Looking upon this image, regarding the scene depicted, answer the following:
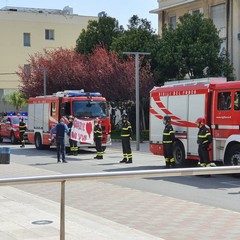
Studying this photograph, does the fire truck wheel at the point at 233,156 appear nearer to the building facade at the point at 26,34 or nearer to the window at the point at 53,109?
the window at the point at 53,109

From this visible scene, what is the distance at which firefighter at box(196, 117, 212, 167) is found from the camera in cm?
1575

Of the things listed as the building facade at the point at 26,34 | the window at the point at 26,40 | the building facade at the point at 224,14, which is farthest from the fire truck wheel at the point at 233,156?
the window at the point at 26,40

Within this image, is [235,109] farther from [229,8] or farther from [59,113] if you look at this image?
[229,8]

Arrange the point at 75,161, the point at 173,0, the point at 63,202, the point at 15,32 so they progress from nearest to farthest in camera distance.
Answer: the point at 63,202
the point at 75,161
the point at 173,0
the point at 15,32

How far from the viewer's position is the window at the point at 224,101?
52.3 ft

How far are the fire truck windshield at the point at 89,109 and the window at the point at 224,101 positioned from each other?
10176 mm

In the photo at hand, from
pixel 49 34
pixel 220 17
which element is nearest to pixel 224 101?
pixel 220 17

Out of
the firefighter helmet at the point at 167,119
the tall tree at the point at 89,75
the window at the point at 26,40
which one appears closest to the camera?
the firefighter helmet at the point at 167,119

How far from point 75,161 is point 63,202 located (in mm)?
17336

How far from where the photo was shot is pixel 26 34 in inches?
2854

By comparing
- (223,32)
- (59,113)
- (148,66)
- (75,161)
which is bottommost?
(75,161)

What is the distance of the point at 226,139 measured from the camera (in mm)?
15828

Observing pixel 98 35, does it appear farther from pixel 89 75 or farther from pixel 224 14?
pixel 224 14

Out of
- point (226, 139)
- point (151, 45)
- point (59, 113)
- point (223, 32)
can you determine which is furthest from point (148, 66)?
point (226, 139)
